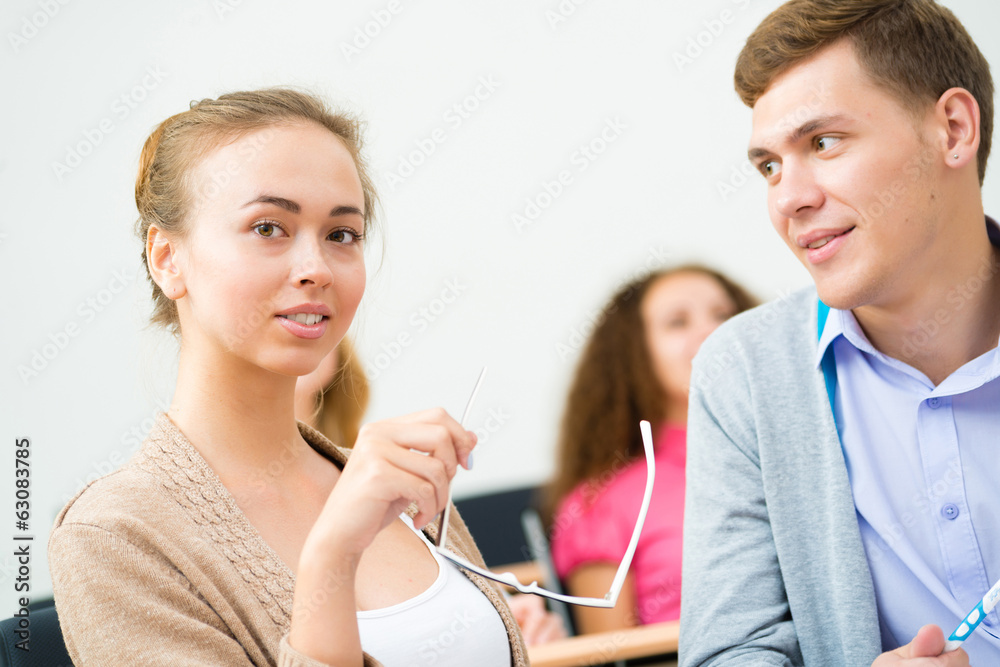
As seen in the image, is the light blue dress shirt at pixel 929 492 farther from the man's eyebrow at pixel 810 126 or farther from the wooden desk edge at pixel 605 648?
the wooden desk edge at pixel 605 648

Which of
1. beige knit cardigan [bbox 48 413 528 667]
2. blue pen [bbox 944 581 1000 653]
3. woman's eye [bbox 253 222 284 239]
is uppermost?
woman's eye [bbox 253 222 284 239]

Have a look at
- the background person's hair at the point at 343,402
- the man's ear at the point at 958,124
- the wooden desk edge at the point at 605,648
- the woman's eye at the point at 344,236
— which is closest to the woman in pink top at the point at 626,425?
the wooden desk edge at the point at 605,648

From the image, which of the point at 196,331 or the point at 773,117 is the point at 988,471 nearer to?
the point at 773,117

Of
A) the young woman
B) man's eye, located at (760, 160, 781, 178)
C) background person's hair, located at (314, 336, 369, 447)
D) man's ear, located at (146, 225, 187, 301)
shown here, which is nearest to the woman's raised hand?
the young woman

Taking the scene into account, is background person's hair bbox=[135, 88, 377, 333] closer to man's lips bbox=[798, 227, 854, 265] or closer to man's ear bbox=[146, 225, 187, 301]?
man's ear bbox=[146, 225, 187, 301]

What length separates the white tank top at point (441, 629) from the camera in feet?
3.60

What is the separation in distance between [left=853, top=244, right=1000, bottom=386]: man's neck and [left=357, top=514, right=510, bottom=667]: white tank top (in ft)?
2.52

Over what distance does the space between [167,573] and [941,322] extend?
3.89ft

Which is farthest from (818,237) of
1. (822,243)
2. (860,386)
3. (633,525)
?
(633,525)

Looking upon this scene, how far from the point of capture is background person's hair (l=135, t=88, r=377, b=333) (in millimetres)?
1216

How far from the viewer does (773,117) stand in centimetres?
128

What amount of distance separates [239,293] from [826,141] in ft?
2.91

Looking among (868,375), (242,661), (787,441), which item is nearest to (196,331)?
(242,661)

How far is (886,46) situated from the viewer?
4.17ft
